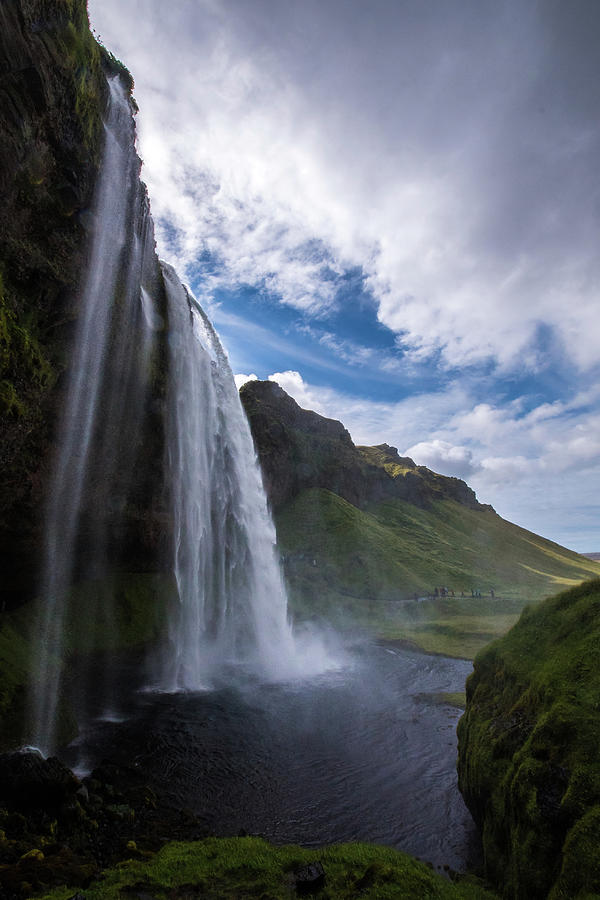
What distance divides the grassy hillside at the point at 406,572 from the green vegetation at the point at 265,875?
38184 millimetres

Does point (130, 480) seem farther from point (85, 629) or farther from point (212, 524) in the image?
point (212, 524)

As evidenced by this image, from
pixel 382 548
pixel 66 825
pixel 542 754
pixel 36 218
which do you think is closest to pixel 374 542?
pixel 382 548

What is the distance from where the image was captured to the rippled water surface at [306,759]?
14.1m

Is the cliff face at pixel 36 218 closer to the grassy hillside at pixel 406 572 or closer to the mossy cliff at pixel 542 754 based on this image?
the mossy cliff at pixel 542 754

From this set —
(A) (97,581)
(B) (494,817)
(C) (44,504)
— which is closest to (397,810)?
(B) (494,817)

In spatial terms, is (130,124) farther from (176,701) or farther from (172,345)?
(176,701)

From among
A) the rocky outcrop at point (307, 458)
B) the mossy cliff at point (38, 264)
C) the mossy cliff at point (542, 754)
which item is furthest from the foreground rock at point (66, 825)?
the rocky outcrop at point (307, 458)

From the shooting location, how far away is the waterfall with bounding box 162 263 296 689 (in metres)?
38.1

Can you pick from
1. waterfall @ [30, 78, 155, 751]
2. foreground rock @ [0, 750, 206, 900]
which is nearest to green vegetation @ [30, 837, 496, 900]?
foreground rock @ [0, 750, 206, 900]

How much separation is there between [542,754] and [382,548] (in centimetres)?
8131

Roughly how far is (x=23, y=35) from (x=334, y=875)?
28055mm

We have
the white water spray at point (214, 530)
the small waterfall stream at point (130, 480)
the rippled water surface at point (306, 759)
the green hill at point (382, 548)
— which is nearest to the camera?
the rippled water surface at point (306, 759)

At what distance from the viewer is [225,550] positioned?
1975 inches

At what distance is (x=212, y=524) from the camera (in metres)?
48.5
